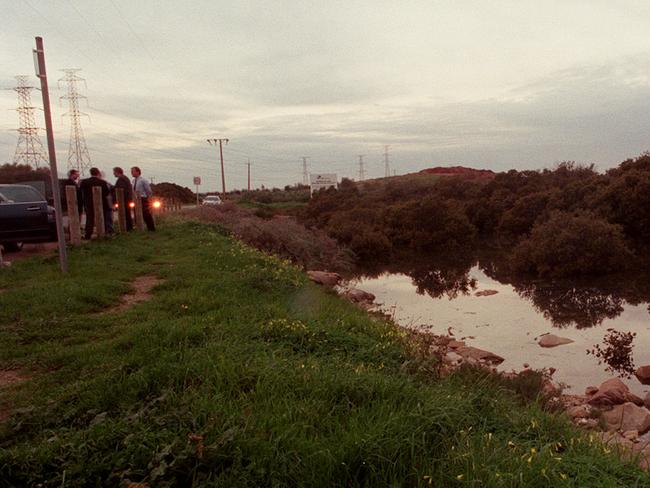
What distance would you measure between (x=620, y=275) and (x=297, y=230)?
14104 mm

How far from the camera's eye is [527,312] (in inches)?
612

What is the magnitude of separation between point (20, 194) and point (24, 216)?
3.70 ft

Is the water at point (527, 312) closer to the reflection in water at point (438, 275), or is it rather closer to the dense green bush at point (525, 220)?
the reflection in water at point (438, 275)

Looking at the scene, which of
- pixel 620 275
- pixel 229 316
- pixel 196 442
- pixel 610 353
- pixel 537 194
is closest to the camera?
pixel 196 442

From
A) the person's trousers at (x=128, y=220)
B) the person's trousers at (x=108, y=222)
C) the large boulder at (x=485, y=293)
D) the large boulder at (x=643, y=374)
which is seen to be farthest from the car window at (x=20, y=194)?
the large boulder at (x=643, y=374)

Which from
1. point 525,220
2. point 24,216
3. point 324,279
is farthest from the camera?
point 525,220

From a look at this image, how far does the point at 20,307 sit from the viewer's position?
23.1 feet

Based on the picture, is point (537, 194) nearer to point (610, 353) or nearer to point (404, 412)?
point (610, 353)

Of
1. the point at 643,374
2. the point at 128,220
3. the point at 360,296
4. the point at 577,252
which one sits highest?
the point at 128,220

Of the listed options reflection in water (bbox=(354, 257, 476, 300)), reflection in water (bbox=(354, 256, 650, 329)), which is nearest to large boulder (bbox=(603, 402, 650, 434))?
reflection in water (bbox=(354, 256, 650, 329))

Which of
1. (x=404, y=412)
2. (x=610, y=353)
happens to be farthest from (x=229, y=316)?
(x=610, y=353)

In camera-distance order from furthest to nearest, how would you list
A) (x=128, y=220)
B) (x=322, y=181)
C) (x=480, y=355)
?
(x=322, y=181) → (x=128, y=220) → (x=480, y=355)

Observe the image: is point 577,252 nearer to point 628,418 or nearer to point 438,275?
point 438,275

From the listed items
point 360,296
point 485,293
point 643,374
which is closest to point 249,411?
point 643,374
